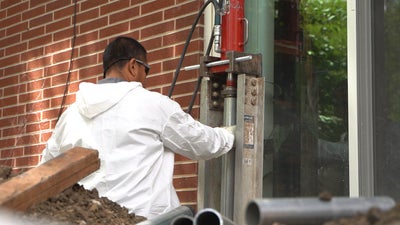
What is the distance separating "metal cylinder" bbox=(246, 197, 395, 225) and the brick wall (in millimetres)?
3163

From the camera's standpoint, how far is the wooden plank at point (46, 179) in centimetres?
269

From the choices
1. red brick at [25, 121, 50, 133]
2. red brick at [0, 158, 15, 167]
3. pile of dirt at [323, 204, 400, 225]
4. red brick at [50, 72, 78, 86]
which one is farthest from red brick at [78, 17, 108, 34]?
pile of dirt at [323, 204, 400, 225]

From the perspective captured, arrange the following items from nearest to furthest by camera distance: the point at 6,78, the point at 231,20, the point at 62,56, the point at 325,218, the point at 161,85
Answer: the point at 325,218 < the point at 231,20 < the point at 161,85 < the point at 62,56 < the point at 6,78

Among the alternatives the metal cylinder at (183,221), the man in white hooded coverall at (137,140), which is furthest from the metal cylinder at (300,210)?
the man in white hooded coverall at (137,140)

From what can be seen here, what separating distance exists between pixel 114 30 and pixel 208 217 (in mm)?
3889

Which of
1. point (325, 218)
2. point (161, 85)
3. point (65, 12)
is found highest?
point (65, 12)

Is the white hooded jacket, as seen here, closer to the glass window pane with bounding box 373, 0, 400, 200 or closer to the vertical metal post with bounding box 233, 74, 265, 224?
the vertical metal post with bounding box 233, 74, 265, 224

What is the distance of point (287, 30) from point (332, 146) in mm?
851

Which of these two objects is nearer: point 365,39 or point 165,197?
point 165,197

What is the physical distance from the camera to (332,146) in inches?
192

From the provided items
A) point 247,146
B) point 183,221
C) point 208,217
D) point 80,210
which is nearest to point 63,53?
point 247,146

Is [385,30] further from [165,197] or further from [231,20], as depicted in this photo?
[165,197]

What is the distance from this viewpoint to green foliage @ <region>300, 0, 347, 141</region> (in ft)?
16.0

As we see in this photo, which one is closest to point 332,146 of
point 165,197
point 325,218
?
point 165,197
